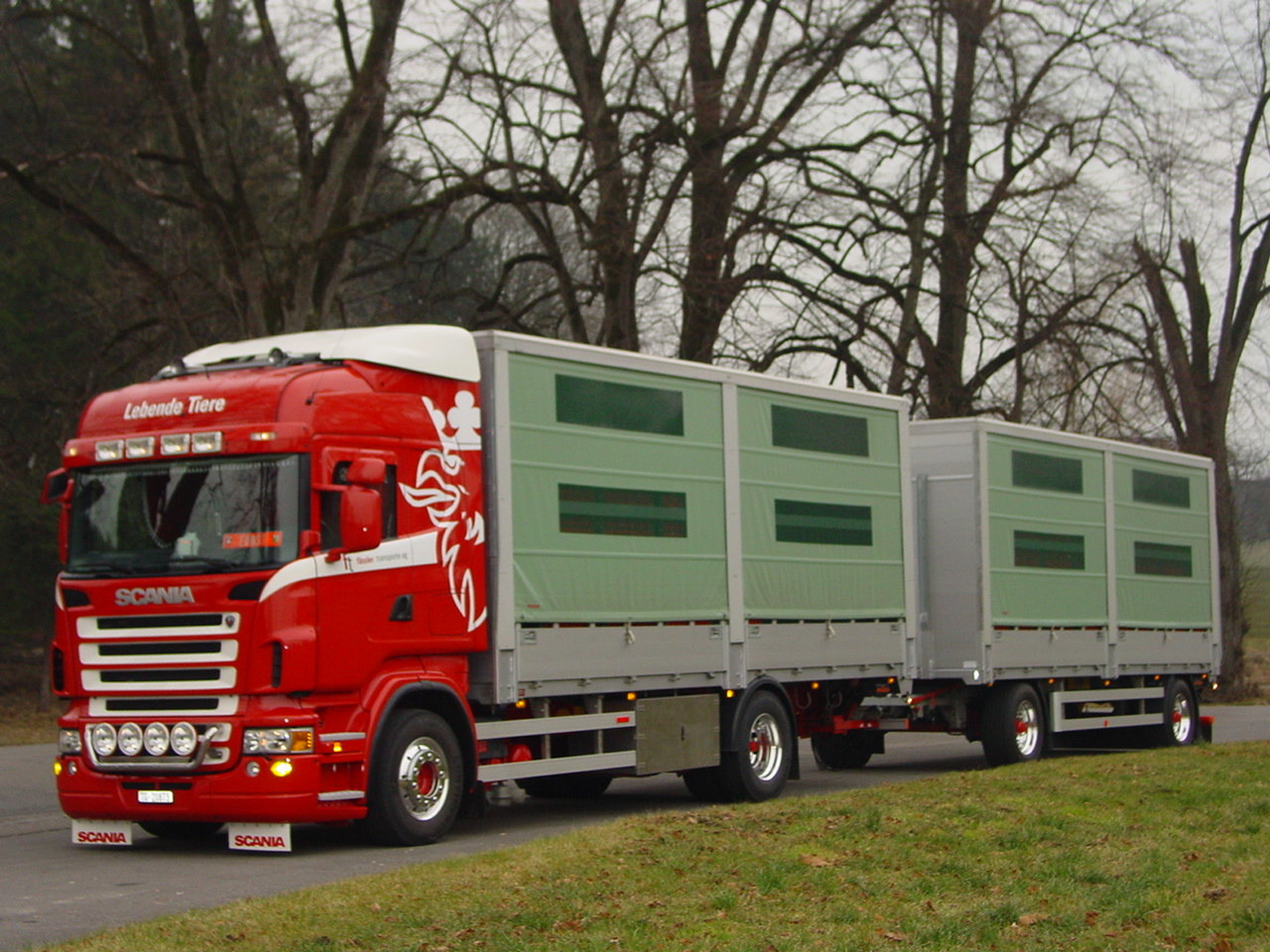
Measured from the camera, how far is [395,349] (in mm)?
12297

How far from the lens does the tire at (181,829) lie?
42.0 ft

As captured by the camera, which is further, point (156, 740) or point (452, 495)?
point (452, 495)

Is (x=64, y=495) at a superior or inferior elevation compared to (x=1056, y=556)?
superior

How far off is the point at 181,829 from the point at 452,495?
10.5 feet

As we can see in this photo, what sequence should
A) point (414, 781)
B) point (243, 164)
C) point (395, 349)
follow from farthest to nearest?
point (243, 164)
point (395, 349)
point (414, 781)

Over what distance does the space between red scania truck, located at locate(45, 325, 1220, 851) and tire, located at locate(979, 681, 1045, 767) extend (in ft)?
2.77

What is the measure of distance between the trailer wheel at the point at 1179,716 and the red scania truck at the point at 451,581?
5.08 metres

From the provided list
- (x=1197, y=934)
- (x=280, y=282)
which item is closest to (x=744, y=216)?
(x=280, y=282)

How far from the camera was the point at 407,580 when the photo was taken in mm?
12039

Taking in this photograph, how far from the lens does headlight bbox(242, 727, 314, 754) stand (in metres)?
11.3

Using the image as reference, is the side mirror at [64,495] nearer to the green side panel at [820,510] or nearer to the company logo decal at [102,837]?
the company logo decal at [102,837]

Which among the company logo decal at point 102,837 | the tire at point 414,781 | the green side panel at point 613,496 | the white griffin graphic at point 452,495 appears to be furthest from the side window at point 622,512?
the company logo decal at point 102,837

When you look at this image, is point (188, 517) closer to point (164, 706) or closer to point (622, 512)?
point (164, 706)

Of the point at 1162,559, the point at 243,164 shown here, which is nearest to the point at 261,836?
the point at 1162,559
